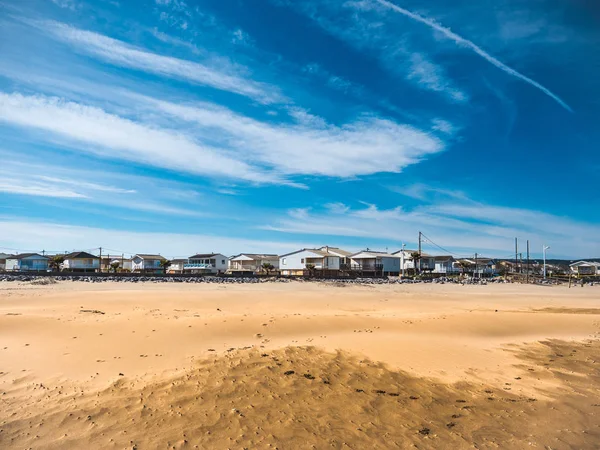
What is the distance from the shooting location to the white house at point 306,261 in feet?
→ 278

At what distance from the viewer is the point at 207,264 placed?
313ft

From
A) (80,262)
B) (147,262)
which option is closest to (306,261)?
(147,262)

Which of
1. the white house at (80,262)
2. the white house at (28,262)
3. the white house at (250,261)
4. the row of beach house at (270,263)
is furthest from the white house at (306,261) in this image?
the white house at (28,262)

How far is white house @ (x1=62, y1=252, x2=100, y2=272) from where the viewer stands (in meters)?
92.8

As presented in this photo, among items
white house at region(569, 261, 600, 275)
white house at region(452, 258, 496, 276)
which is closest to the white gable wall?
white house at region(452, 258, 496, 276)

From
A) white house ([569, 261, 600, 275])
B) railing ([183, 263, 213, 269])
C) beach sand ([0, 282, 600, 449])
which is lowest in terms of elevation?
white house ([569, 261, 600, 275])

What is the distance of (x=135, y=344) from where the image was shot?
1071 centimetres

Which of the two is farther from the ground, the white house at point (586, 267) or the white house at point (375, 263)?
the white house at point (375, 263)

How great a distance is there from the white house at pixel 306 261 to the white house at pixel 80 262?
46.8 meters

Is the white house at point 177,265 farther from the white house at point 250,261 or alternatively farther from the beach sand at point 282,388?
the beach sand at point 282,388

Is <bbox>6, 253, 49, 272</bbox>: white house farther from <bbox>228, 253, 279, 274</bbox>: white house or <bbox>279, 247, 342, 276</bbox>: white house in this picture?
<bbox>279, 247, 342, 276</bbox>: white house

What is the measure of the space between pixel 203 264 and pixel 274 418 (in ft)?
304

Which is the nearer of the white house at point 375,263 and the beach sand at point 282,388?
the beach sand at point 282,388

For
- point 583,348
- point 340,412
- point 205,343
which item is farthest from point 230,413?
point 583,348
